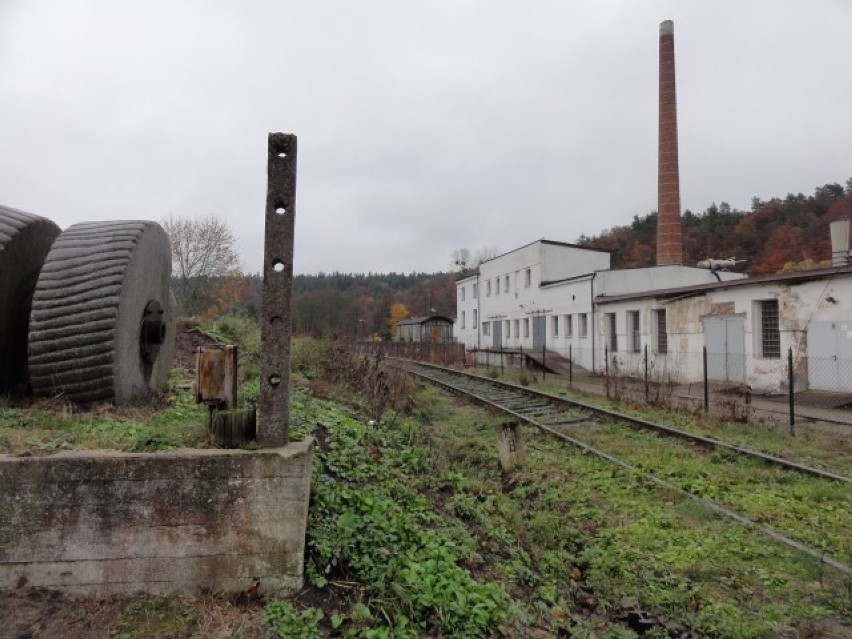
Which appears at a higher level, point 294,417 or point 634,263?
point 634,263

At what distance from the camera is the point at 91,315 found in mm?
4422

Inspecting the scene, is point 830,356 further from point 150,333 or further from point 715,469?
point 150,333

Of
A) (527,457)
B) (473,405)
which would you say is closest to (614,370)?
(473,405)

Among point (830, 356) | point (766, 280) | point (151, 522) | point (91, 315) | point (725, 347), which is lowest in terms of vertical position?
point (151, 522)

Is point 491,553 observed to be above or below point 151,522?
below

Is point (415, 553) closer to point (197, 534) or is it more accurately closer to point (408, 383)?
point (197, 534)

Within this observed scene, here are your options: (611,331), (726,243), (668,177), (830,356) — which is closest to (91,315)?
(830,356)

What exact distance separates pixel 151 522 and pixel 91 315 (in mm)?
2123

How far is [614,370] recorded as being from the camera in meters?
23.5

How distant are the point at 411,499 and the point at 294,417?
1530mm

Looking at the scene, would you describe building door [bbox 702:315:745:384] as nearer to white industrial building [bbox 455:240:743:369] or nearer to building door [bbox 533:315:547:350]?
white industrial building [bbox 455:240:743:369]

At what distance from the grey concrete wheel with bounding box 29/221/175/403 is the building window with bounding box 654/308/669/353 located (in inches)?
850

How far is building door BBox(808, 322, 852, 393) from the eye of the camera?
14.9 meters

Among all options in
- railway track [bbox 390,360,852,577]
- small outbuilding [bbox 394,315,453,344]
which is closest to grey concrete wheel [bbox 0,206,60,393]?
railway track [bbox 390,360,852,577]
